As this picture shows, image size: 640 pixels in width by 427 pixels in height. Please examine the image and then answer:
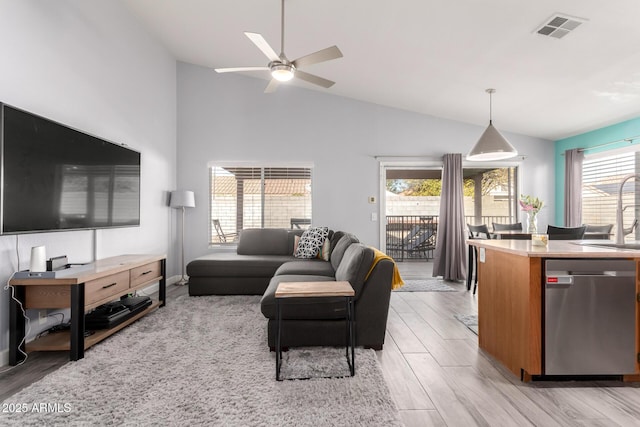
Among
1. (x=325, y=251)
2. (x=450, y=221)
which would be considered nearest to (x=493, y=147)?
(x=450, y=221)

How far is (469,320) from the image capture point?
335 cm

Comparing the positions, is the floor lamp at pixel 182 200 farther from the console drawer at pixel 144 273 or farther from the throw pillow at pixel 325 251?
the throw pillow at pixel 325 251

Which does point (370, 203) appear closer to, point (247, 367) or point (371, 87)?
point (371, 87)

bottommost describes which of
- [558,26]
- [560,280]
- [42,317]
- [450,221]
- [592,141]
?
A: [42,317]

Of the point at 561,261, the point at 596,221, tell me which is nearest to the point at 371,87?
the point at 561,261

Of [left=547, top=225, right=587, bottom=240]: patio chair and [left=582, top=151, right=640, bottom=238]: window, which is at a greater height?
[left=582, top=151, right=640, bottom=238]: window

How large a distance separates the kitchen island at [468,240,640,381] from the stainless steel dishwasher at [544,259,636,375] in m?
0.03

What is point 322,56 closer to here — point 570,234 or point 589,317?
point 589,317

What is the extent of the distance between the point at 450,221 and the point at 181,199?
4.20 metres

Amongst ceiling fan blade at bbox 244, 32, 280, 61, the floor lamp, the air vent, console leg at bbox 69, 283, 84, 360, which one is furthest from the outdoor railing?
console leg at bbox 69, 283, 84, 360

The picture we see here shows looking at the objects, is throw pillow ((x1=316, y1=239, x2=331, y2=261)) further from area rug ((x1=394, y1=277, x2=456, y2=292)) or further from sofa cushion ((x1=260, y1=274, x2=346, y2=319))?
sofa cushion ((x1=260, y1=274, x2=346, y2=319))

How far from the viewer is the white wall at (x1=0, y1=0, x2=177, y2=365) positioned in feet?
8.20

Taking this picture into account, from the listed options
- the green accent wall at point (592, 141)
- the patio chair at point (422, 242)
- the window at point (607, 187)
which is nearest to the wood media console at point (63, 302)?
the window at point (607, 187)

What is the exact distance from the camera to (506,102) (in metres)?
4.38
